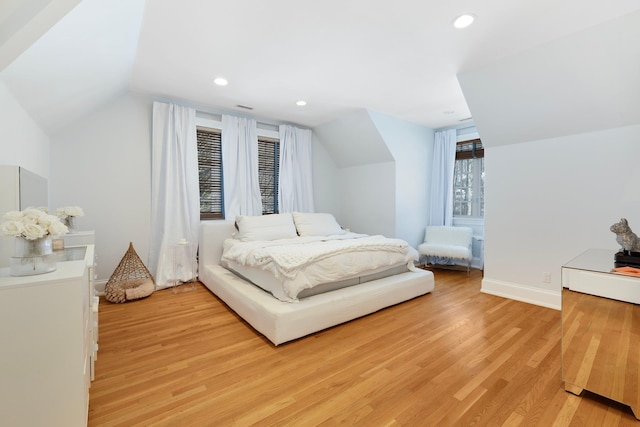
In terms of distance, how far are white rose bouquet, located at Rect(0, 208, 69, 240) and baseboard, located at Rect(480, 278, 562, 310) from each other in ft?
13.1

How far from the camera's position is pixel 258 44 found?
7.99 feet

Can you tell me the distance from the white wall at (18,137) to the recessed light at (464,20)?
9.95 feet

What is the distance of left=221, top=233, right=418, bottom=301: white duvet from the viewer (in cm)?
238

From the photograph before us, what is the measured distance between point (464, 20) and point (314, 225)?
286cm

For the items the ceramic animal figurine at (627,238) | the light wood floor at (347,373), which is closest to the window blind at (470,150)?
the light wood floor at (347,373)

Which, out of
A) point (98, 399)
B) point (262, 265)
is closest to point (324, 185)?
point (262, 265)

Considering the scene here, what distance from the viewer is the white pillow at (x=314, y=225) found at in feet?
13.3

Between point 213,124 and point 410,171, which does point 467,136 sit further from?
point 213,124

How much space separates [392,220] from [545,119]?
94.0 inches

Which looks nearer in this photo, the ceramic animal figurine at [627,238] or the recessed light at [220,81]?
the ceramic animal figurine at [627,238]

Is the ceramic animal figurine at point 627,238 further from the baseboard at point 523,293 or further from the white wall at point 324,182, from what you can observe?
the white wall at point 324,182

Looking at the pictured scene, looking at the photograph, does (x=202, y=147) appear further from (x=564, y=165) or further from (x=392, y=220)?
(x=564, y=165)

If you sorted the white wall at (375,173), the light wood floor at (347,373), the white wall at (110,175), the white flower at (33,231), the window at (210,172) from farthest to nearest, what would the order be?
1. the white wall at (375,173)
2. the window at (210,172)
3. the white wall at (110,175)
4. the light wood floor at (347,373)
5. the white flower at (33,231)

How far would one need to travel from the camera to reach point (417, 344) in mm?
2221
